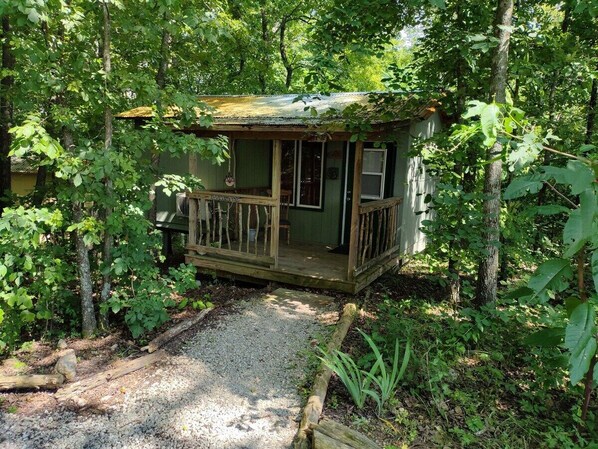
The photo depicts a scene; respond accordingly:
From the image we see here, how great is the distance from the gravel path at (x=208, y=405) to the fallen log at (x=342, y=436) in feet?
0.94

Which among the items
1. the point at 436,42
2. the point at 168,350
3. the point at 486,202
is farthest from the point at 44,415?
the point at 436,42

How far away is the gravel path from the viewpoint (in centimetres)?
298

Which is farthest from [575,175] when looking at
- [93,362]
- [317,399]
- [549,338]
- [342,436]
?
[93,362]

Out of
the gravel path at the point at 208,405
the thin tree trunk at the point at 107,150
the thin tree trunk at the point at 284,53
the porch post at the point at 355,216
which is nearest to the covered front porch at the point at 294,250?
the porch post at the point at 355,216

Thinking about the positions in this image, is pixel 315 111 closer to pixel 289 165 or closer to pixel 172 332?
pixel 172 332

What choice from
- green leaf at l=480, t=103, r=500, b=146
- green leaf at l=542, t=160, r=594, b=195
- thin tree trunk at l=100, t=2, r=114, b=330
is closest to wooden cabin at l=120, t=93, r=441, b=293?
thin tree trunk at l=100, t=2, r=114, b=330

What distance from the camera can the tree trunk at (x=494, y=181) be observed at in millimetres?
4270

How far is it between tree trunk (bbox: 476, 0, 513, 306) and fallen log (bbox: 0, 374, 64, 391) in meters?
4.34

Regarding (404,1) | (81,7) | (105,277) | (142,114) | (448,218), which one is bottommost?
(105,277)

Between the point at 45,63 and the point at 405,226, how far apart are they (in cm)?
588

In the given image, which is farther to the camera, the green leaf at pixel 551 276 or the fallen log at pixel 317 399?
the fallen log at pixel 317 399

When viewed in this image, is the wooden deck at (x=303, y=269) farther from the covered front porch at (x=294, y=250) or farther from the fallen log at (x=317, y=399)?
the fallen log at (x=317, y=399)

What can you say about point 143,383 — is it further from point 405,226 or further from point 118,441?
point 405,226

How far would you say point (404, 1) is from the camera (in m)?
4.68
